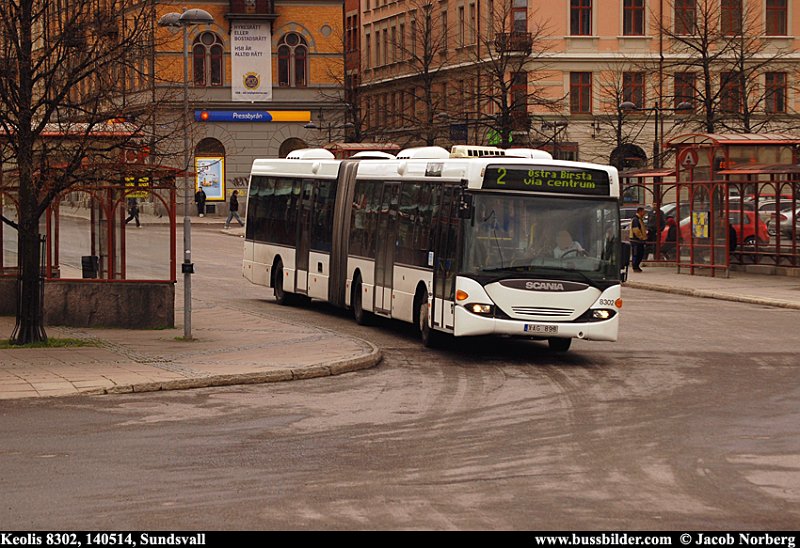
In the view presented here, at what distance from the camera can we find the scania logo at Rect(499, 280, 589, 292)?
20078 millimetres

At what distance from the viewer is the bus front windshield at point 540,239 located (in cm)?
2020

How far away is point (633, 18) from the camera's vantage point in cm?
7762

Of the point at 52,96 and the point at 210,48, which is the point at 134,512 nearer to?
the point at 52,96

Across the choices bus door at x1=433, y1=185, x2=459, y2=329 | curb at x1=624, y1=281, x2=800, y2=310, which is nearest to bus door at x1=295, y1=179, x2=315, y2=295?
bus door at x1=433, y1=185, x2=459, y2=329

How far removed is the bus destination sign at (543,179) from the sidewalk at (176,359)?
2.83 m

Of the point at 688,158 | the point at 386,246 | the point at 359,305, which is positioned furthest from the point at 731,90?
the point at 386,246

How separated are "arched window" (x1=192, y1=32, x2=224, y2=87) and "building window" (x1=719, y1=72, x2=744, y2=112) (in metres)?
25.3

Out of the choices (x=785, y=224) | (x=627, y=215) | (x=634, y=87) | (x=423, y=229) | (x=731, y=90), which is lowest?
(x=785, y=224)

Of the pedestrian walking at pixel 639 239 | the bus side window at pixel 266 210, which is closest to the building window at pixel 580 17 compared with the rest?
the pedestrian walking at pixel 639 239

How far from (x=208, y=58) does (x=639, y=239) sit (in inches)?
1563

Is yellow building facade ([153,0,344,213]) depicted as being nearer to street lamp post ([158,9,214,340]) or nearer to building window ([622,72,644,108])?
building window ([622,72,644,108])

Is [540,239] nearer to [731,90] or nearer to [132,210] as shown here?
[132,210]

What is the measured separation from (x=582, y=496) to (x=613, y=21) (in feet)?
227
